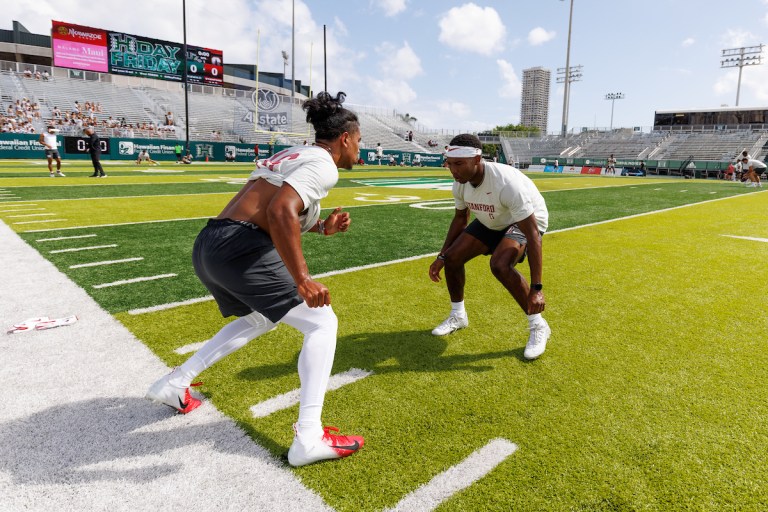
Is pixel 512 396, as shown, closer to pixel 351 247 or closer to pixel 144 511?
pixel 144 511

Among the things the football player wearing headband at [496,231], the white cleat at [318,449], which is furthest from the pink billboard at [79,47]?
the white cleat at [318,449]

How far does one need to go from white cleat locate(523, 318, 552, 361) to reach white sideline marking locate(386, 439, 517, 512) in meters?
1.11

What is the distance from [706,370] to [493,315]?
169cm

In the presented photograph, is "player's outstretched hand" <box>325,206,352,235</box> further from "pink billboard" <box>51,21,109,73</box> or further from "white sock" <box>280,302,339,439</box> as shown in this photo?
"pink billboard" <box>51,21,109,73</box>

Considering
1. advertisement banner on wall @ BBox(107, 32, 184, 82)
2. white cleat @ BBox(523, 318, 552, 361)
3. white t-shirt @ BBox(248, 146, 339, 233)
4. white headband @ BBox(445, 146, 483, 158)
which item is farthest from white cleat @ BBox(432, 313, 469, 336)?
advertisement banner on wall @ BBox(107, 32, 184, 82)

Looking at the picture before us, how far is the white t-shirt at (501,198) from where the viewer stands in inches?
142

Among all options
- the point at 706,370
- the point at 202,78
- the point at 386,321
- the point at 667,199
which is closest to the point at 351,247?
the point at 386,321

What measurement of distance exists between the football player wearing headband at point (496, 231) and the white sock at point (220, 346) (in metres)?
1.73

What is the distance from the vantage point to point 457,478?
226cm

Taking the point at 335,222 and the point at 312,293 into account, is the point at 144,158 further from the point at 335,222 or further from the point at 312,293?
the point at 312,293

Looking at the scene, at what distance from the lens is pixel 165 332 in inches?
152

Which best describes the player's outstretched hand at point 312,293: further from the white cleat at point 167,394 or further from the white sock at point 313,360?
the white cleat at point 167,394

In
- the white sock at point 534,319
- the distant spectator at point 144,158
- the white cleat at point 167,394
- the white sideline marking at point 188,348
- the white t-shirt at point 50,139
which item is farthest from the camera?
the distant spectator at point 144,158

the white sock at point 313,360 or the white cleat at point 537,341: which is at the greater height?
the white sock at point 313,360
